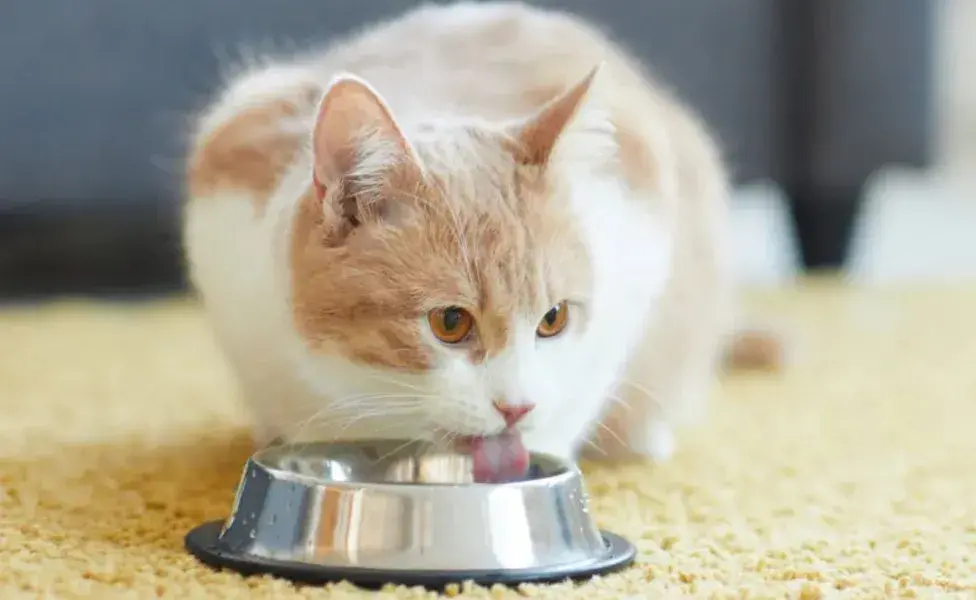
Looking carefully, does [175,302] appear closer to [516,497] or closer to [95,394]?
[95,394]

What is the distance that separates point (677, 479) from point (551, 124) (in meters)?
0.48

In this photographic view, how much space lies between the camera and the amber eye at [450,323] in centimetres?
124

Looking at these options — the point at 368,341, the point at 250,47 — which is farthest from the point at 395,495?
the point at 250,47

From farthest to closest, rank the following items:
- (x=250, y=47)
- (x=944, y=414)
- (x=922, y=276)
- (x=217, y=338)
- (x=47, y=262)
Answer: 1. (x=922, y=276)
2. (x=47, y=262)
3. (x=250, y=47)
4. (x=944, y=414)
5. (x=217, y=338)

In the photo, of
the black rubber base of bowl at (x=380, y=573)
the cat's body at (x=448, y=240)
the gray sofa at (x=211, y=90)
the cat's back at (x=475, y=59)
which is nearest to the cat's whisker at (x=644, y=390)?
the cat's body at (x=448, y=240)

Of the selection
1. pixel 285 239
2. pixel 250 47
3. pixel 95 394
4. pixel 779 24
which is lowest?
pixel 95 394

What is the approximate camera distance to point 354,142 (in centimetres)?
Answer: 126

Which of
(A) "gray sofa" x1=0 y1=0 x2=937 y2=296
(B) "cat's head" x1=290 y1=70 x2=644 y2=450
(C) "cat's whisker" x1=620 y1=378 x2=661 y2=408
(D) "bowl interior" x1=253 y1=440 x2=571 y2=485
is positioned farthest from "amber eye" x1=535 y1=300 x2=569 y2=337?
(A) "gray sofa" x1=0 y1=0 x2=937 y2=296

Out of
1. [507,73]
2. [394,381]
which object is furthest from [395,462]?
[507,73]

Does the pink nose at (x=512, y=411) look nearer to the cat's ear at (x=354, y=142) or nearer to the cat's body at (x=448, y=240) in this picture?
the cat's body at (x=448, y=240)

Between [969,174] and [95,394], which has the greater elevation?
[969,174]

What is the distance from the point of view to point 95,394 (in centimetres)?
205

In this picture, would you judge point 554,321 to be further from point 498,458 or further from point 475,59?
point 475,59

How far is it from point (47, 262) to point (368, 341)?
2270 millimetres
